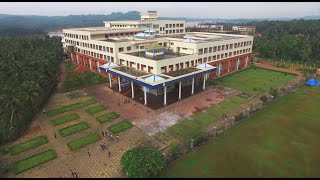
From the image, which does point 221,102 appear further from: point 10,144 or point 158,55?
point 10,144

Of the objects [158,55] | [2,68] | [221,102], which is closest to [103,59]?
[158,55]

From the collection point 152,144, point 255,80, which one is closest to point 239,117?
point 152,144

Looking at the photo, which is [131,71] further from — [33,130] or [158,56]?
[33,130]

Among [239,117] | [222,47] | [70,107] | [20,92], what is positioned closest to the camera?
[20,92]

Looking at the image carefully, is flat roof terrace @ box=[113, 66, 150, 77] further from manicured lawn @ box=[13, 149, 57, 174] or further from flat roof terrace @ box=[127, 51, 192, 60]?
manicured lawn @ box=[13, 149, 57, 174]

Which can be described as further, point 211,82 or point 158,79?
point 211,82

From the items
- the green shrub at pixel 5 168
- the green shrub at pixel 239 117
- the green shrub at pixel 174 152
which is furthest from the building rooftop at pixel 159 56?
the green shrub at pixel 5 168

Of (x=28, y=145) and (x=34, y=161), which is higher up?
(x=28, y=145)
